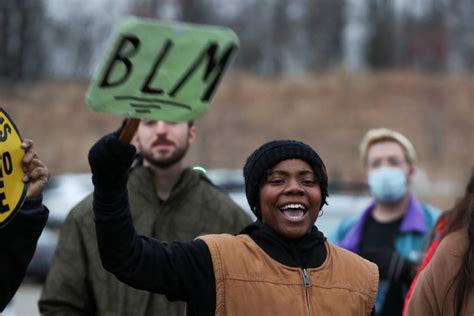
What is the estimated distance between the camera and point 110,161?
312 cm

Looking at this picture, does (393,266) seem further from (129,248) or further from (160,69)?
(160,69)

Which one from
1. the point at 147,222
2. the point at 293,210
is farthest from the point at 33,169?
the point at 147,222

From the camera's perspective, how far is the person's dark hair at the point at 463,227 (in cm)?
387

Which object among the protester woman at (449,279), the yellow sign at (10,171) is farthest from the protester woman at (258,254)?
the yellow sign at (10,171)

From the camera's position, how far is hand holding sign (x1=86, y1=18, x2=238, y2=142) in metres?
3.02

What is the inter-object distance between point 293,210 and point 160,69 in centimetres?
75

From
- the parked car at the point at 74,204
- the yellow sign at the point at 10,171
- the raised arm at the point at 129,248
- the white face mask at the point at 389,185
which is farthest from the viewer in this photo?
the parked car at the point at 74,204

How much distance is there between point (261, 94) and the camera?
35562 mm

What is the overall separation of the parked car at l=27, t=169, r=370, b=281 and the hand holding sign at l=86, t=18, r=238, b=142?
799cm

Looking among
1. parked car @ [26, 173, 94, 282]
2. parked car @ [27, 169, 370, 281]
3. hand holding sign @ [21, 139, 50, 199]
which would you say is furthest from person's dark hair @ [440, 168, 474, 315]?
parked car @ [26, 173, 94, 282]

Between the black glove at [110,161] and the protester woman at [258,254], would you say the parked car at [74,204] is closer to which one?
the protester woman at [258,254]

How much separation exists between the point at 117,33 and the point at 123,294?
202 centimetres

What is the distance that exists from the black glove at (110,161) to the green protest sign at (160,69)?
0.10m

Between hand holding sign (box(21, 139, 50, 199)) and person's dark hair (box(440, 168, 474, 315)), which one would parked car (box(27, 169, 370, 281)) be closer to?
person's dark hair (box(440, 168, 474, 315))
